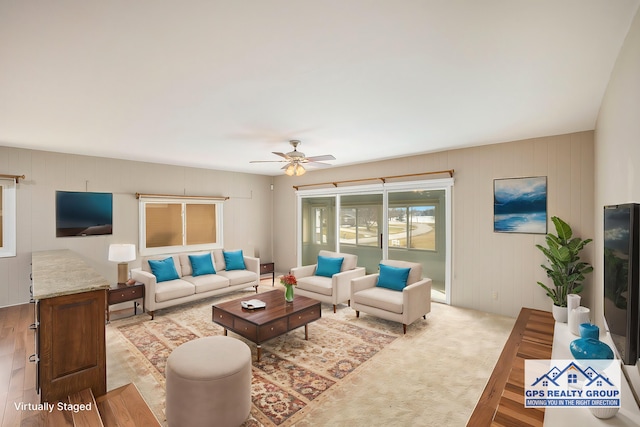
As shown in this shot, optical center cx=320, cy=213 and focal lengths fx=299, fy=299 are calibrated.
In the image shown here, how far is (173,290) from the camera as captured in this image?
4.61 m

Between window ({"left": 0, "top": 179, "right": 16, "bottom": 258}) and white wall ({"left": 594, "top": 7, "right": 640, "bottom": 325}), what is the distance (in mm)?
7078

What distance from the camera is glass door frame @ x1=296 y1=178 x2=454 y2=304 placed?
505cm

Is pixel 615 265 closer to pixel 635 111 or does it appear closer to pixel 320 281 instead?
pixel 635 111

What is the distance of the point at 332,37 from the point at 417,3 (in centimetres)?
51

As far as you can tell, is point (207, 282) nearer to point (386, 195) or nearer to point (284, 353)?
point (284, 353)

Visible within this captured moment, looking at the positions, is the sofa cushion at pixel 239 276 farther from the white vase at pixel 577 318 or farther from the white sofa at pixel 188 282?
the white vase at pixel 577 318

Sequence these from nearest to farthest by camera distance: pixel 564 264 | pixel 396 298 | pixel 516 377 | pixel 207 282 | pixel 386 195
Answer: pixel 516 377 → pixel 564 264 → pixel 396 298 → pixel 207 282 → pixel 386 195

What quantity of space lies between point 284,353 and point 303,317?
0.47 metres

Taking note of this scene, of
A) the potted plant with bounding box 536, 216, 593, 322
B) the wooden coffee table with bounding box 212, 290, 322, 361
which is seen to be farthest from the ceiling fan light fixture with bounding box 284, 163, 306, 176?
the potted plant with bounding box 536, 216, 593, 322

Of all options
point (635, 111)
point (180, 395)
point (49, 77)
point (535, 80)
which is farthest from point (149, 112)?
point (635, 111)

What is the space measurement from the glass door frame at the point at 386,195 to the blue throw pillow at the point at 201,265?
7.67ft

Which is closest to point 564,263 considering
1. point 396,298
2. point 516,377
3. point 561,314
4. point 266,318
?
point 561,314

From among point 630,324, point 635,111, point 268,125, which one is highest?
point 268,125

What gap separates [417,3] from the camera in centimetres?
153
